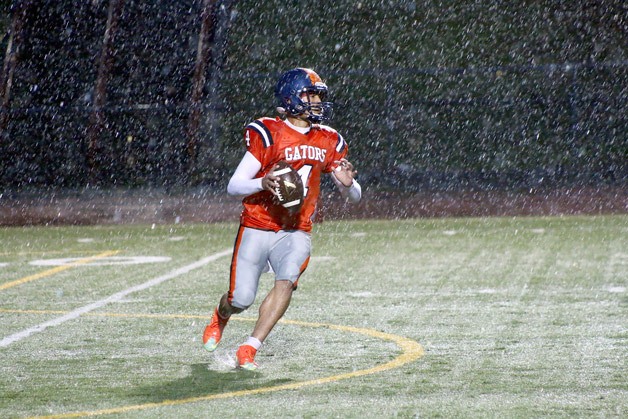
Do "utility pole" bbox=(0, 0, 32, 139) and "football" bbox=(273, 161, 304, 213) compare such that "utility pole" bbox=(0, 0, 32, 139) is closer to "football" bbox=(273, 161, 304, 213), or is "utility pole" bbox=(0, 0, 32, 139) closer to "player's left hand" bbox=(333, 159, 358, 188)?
"player's left hand" bbox=(333, 159, 358, 188)

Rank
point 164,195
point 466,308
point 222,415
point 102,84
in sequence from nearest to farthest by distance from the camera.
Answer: point 222,415 < point 466,308 < point 164,195 < point 102,84

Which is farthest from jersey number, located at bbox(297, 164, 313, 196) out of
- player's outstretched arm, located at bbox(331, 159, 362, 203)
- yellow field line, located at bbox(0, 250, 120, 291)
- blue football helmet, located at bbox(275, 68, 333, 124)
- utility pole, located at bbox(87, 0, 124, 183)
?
utility pole, located at bbox(87, 0, 124, 183)

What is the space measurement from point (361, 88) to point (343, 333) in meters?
16.9

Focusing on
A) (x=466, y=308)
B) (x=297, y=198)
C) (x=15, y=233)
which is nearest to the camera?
(x=297, y=198)

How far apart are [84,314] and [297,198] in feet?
9.25

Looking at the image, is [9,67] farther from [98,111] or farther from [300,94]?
[300,94]

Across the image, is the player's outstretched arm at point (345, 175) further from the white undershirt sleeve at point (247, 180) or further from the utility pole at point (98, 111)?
the utility pole at point (98, 111)

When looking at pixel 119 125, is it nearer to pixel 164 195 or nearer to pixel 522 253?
pixel 164 195

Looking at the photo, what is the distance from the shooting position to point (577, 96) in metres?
20.9

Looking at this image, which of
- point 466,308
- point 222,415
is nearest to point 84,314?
point 466,308

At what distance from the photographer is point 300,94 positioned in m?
6.27

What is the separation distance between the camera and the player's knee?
20.4 feet

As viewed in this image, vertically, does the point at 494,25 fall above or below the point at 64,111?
above

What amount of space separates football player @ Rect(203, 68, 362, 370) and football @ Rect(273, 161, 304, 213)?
0.17 metres
